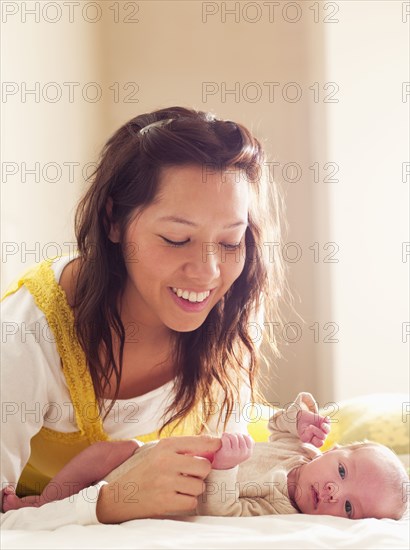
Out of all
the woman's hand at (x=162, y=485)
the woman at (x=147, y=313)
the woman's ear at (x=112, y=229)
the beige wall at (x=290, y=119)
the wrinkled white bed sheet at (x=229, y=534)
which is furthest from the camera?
the beige wall at (x=290, y=119)

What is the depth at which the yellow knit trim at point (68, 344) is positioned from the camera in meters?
1.56

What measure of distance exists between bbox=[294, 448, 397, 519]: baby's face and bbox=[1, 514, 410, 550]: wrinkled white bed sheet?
0.06 metres

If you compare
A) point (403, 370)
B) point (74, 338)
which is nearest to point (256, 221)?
point (74, 338)

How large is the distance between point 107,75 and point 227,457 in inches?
91.3

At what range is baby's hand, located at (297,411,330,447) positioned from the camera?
1.56m

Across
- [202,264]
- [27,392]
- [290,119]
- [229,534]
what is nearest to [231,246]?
[202,264]

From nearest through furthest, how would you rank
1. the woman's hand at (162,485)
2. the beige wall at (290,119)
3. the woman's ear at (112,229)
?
the woman's hand at (162,485) → the woman's ear at (112,229) → the beige wall at (290,119)

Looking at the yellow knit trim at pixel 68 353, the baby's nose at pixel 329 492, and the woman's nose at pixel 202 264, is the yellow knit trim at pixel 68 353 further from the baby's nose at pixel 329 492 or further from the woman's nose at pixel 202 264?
the baby's nose at pixel 329 492

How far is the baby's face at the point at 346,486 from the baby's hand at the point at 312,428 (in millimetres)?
86

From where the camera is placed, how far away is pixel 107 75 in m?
3.34

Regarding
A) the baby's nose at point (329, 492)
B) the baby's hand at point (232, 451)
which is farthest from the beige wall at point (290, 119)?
the baby's nose at point (329, 492)

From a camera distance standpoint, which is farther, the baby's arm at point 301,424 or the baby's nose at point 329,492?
the baby's arm at point 301,424

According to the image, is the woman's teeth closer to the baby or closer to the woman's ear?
the woman's ear

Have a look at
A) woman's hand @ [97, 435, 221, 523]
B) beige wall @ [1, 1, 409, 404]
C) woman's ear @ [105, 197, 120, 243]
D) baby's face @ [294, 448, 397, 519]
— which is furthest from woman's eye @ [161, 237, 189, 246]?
beige wall @ [1, 1, 409, 404]
